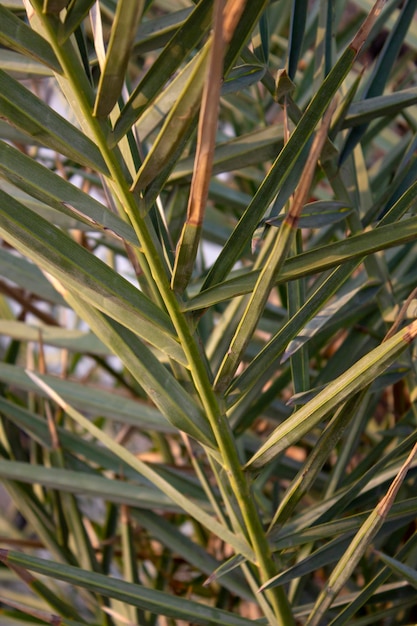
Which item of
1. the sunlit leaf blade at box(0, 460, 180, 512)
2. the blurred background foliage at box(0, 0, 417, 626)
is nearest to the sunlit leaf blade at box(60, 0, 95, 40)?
the blurred background foliage at box(0, 0, 417, 626)

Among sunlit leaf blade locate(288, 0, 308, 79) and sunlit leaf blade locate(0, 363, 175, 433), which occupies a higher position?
sunlit leaf blade locate(288, 0, 308, 79)

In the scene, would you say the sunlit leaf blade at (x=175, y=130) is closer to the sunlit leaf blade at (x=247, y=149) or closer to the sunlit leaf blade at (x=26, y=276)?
the sunlit leaf blade at (x=247, y=149)

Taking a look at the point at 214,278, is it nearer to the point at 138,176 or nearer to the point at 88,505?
the point at 138,176

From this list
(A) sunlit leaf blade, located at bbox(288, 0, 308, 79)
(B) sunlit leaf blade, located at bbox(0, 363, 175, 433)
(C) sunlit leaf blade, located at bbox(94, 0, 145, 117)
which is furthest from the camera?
(B) sunlit leaf blade, located at bbox(0, 363, 175, 433)

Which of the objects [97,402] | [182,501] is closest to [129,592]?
[182,501]

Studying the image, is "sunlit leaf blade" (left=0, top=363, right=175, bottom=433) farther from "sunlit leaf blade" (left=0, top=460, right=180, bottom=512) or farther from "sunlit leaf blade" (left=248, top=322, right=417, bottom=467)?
"sunlit leaf blade" (left=248, top=322, right=417, bottom=467)

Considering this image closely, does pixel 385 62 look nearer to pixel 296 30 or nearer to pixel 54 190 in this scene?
pixel 296 30
